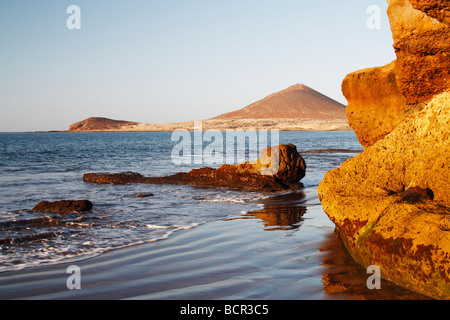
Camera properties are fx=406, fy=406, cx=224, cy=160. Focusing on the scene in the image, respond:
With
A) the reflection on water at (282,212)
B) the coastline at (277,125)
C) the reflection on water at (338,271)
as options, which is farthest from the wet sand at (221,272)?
the coastline at (277,125)

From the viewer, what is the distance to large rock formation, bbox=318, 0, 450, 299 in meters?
4.03

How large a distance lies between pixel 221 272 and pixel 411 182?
8.58ft

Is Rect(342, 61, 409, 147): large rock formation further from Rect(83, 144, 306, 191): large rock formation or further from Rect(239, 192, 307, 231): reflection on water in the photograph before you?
Rect(83, 144, 306, 191): large rock formation

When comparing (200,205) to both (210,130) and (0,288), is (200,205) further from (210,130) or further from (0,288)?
(210,130)

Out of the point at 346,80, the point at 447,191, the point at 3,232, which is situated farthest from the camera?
the point at 3,232

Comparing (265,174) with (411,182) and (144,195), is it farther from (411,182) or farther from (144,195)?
(411,182)

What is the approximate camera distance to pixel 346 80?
7.14 m

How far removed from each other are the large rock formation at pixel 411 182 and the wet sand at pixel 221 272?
0.32m

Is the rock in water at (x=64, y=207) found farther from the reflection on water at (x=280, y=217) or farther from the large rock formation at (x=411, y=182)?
the large rock formation at (x=411, y=182)

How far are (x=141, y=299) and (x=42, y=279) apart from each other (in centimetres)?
158

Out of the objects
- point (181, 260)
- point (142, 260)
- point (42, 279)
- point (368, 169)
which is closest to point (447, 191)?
point (368, 169)

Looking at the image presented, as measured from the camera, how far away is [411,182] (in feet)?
16.6

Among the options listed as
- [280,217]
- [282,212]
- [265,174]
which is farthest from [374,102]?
[265,174]

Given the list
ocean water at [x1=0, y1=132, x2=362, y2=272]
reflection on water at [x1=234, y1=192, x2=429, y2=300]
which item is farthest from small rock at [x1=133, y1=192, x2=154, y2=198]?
reflection on water at [x1=234, y1=192, x2=429, y2=300]
